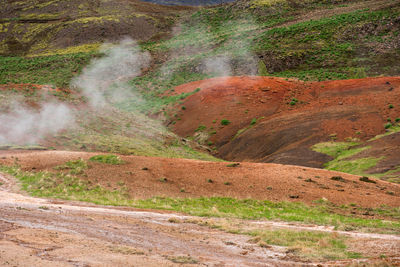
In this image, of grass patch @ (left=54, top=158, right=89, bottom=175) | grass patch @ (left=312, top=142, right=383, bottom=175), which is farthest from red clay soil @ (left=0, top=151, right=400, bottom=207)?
grass patch @ (left=312, top=142, right=383, bottom=175)

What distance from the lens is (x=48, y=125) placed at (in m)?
25.4

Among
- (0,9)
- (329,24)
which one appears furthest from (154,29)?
(0,9)

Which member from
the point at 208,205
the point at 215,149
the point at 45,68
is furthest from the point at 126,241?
the point at 45,68

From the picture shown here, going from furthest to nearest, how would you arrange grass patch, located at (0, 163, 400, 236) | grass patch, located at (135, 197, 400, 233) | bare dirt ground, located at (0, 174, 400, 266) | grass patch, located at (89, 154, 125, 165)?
grass patch, located at (89, 154, 125, 165)
grass patch, located at (0, 163, 400, 236)
grass patch, located at (135, 197, 400, 233)
bare dirt ground, located at (0, 174, 400, 266)

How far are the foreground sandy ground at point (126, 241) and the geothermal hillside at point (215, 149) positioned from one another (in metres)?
0.05

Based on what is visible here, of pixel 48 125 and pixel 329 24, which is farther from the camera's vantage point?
pixel 329 24

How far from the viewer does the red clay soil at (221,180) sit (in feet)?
52.1

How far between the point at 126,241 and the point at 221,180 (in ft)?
31.1

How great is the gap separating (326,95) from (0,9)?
97.1 meters

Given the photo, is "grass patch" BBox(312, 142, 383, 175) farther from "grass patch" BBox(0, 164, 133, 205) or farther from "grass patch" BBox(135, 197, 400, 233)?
"grass patch" BBox(0, 164, 133, 205)

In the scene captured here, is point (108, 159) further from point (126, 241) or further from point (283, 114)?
point (283, 114)

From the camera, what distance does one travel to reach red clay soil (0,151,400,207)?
15883 millimetres

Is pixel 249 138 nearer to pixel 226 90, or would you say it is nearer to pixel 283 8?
pixel 226 90

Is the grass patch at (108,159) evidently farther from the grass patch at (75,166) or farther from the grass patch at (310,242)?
the grass patch at (310,242)
